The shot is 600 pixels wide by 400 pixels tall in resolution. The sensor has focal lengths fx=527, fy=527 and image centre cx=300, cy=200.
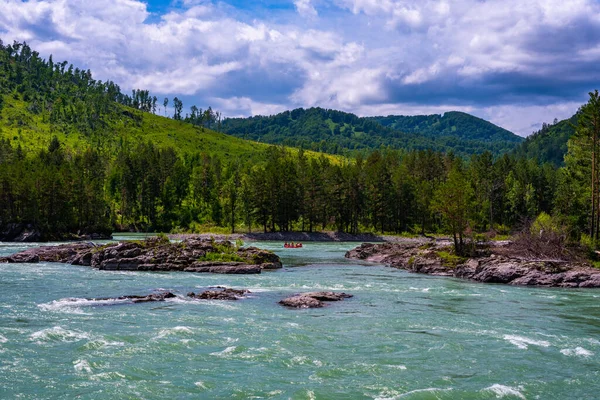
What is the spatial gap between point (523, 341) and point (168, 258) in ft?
139

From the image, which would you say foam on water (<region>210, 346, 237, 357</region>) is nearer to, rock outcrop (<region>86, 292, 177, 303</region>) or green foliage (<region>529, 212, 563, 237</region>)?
rock outcrop (<region>86, 292, 177, 303</region>)

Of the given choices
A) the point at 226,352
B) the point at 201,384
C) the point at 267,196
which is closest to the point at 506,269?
the point at 226,352

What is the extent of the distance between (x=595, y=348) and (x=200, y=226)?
425 feet

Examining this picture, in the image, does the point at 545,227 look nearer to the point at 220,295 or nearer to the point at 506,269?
the point at 506,269

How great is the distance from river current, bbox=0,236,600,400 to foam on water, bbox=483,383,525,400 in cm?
5

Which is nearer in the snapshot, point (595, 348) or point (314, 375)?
point (314, 375)

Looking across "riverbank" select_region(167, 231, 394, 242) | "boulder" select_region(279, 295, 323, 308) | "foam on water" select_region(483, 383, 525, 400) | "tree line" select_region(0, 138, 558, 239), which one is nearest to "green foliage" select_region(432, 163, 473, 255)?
"boulder" select_region(279, 295, 323, 308)

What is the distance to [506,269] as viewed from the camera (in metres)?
52.1

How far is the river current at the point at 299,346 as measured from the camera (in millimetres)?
19734

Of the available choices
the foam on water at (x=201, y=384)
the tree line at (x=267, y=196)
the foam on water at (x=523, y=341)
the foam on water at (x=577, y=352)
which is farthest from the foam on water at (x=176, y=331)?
the tree line at (x=267, y=196)

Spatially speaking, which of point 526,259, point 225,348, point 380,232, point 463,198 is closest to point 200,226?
point 380,232

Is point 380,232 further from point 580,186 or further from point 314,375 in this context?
point 314,375

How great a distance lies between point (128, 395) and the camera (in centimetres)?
1864

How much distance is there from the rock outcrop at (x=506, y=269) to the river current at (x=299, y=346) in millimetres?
5011
